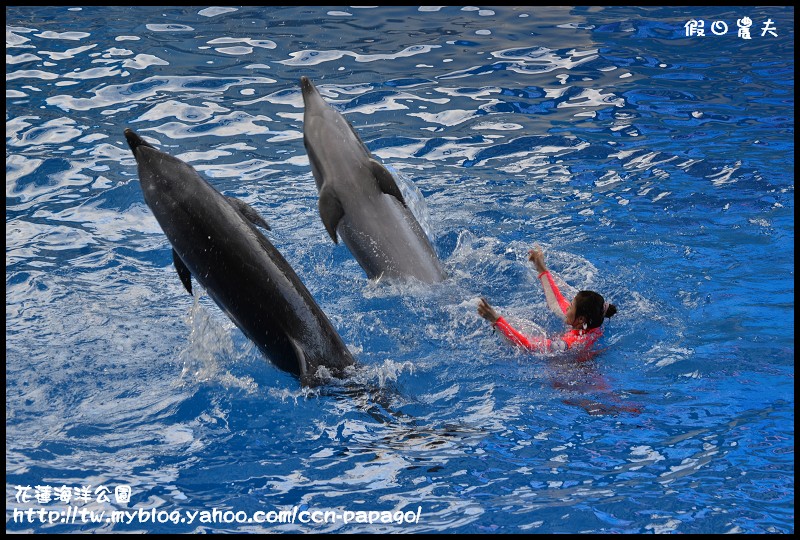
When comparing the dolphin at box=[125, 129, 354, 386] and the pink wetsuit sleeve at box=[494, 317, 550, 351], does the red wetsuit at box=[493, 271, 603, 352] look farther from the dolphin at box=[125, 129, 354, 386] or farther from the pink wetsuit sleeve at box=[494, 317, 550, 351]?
the dolphin at box=[125, 129, 354, 386]

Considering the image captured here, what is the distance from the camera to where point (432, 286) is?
6.93 m

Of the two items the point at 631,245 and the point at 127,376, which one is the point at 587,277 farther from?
the point at 127,376

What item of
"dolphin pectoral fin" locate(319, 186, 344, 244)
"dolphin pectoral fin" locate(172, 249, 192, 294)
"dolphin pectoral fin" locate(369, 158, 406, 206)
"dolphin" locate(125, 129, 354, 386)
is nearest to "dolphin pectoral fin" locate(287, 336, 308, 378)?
"dolphin" locate(125, 129, 354, 386)

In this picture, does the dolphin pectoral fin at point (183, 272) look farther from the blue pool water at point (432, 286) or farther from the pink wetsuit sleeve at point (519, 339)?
the pink wetsuit sleeve at point (519, 339)

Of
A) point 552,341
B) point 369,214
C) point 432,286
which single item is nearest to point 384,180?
point 369,214

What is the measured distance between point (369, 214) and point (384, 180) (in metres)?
0.30

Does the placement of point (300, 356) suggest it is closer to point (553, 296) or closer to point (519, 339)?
point (519, 339)

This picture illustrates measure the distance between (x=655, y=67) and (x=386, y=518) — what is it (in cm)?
979

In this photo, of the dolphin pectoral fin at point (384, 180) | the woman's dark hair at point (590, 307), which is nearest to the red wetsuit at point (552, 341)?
the woman's dark hair at point (590, 307)

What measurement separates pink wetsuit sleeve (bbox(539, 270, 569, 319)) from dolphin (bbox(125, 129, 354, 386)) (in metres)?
2.06

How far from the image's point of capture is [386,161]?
1003 centimetres

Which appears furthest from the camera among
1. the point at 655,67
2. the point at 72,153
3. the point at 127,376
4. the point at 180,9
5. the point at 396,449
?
the point at 180,9

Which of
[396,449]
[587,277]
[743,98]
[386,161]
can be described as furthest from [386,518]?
[743,98]

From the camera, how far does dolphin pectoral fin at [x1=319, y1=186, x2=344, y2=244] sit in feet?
22.3
